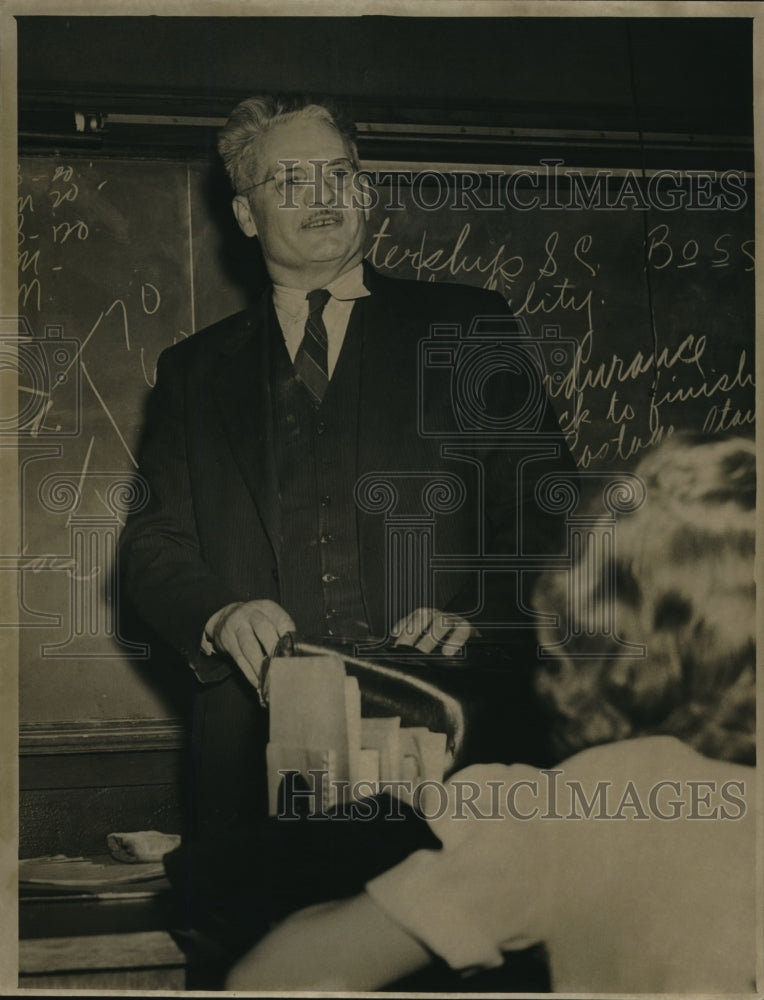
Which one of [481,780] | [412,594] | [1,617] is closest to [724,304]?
[412,594]

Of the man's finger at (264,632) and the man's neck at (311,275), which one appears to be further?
the man's neck at (311,275)

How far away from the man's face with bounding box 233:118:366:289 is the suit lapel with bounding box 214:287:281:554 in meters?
0.12

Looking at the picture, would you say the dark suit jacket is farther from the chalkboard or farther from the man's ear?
the man's ear

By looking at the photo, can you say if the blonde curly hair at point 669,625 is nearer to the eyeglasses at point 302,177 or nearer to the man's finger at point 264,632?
the man's finger at point 264,632

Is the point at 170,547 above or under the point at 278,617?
above

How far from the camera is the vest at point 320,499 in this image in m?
3.31

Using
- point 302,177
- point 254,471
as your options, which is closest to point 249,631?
point 254,471

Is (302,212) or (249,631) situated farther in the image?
(302,212)

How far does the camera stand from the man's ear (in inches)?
134

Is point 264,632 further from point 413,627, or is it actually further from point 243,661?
point 413,627

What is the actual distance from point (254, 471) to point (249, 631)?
43 cm

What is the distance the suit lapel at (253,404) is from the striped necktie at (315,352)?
0.09 m

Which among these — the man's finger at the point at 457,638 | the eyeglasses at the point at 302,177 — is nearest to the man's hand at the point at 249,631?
the man's finger at the point at 457,638

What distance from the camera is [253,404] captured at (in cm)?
338
